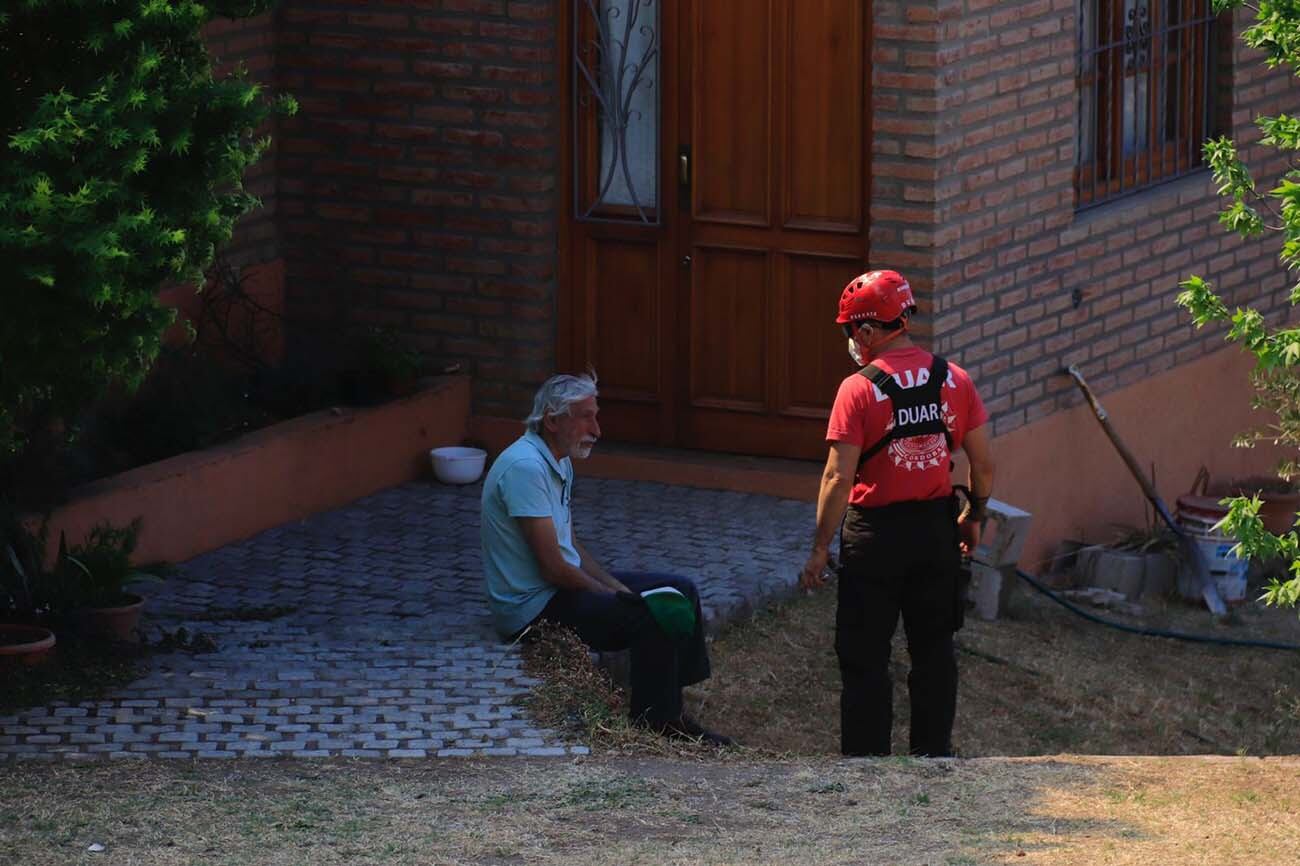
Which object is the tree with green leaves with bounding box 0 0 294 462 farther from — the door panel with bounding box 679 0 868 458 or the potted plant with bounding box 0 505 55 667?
the door panel with bounding box 679 0 868 458

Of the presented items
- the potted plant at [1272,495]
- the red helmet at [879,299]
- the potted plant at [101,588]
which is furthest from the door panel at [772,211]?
the potted plant at [101,588]

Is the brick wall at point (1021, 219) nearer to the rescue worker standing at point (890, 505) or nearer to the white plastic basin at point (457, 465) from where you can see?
the white plastic basin at point (457, 465)

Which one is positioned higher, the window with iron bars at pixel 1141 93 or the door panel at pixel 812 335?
the window with iron bars at pixel 1141 93

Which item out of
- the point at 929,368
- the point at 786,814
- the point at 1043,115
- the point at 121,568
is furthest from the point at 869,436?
the point at 1043,115

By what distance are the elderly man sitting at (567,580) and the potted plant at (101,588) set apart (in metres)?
1.29

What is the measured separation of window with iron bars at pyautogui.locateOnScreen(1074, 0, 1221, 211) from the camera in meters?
11.9

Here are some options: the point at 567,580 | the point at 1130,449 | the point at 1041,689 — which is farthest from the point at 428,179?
the point at 1041,689

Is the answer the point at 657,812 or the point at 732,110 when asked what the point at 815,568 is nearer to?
the point at 657,812

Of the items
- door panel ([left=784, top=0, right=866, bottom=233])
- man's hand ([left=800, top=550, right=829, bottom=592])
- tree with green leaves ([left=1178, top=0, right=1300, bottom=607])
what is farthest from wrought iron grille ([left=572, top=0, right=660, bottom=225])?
tree with green leaves ([left=1178, top=0, right=1300, bottom=607])

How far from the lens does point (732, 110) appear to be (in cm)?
1100

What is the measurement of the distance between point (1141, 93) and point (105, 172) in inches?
262

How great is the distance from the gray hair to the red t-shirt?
37.0 inches

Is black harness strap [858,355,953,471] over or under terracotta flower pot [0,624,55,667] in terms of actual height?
over

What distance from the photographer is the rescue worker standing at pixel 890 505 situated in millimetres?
8102
